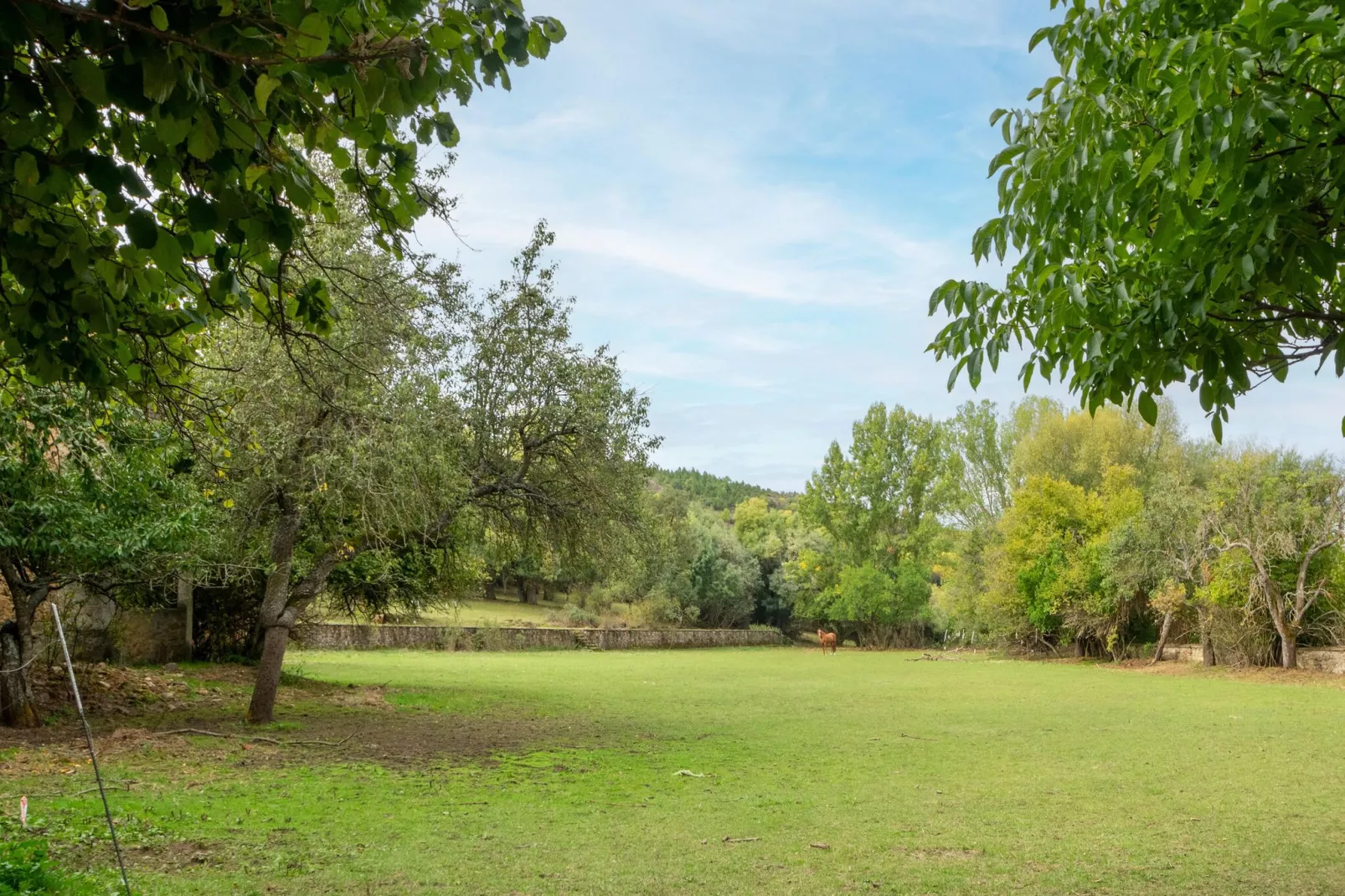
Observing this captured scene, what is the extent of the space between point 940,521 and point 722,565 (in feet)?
36.8

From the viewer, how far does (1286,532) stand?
20.6 meters

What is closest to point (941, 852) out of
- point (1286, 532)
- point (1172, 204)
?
point (1172, 204)

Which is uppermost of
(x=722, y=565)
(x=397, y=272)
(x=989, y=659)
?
(x=397, y=272)

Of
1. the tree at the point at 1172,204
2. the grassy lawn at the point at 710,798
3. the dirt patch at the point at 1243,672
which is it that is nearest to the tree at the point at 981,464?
the dirt patch at the point at 1243,672

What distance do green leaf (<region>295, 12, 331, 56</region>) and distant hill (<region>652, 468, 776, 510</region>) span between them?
75785mm

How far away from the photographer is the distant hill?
269 feet

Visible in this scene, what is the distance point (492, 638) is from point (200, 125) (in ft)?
102

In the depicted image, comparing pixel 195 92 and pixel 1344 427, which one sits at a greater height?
pixel 195 92

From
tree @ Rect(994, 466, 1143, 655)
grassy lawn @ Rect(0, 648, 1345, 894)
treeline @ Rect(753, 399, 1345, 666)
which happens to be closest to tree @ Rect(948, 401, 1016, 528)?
treeline @ Rect(753, 399, 1345, 666)

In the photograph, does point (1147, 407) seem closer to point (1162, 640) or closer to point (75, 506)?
point (75, 506)

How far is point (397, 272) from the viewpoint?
1010 centimetres

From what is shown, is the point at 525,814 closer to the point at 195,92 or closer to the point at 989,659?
the point at 195,92

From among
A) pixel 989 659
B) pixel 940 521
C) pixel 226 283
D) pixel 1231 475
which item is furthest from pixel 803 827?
pixel 940 521

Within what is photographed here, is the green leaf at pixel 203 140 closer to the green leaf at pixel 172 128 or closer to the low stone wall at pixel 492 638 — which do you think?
the green leaf at pixel 172 128
